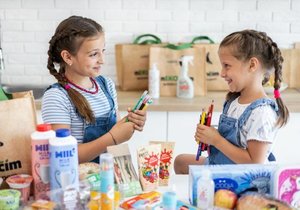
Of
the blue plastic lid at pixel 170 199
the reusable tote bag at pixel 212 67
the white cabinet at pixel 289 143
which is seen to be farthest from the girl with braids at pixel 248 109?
the reusable tote bag at pixel 212 67

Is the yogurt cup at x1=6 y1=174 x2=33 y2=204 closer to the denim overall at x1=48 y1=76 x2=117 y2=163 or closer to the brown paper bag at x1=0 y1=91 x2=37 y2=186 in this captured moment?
the brown paper bag at x1=0 y1=91 x2=37 y2=186

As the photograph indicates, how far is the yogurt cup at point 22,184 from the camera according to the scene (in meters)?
1.38

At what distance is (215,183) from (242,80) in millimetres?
540

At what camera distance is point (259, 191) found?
145 centimetres

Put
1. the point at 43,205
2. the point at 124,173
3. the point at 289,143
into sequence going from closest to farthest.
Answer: the point at 43,205 → the point at 124,173 → the point at 289,143

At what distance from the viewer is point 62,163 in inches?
52.0

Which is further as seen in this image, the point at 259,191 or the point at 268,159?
the point at 268,159

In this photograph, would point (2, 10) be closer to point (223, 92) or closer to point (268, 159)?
point (223, 92)

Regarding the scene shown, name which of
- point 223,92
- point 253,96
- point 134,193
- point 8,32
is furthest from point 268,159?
point 8,32

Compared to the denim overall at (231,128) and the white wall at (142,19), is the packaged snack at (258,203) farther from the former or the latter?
the white wall at (142,19)

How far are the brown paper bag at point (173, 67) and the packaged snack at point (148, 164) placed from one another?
1.52m

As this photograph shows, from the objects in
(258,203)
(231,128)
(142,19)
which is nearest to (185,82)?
(142,19)

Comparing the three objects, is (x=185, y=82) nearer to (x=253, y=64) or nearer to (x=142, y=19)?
(x=142, y=19)

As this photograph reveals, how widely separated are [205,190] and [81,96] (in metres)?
0.69
